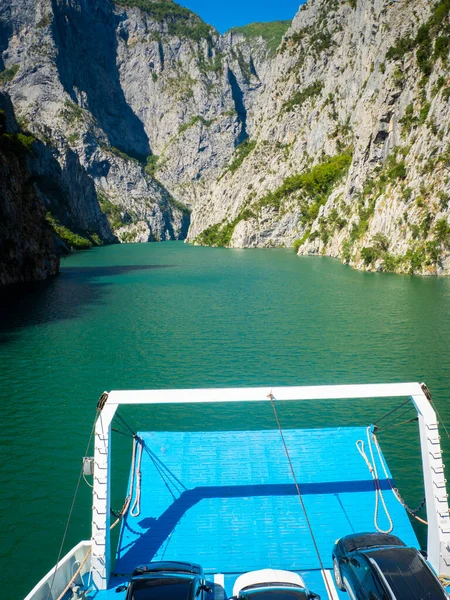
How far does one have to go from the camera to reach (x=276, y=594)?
7629 millimetres

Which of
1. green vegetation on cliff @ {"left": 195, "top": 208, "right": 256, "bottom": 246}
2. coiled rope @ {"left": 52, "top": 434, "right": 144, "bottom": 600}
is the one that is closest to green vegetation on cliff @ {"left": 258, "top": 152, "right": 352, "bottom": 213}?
green vegetation on cliff @ {"left": 195, "top": 208, "right": 256, "bottom": 246}

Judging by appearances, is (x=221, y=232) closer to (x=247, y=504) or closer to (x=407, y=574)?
(x=247, y=504)

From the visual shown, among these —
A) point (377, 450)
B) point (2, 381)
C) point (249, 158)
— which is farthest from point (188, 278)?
point (249, 158)

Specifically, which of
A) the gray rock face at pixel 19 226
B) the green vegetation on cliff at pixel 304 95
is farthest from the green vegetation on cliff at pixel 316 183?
the gray rock face at pixel 19 226

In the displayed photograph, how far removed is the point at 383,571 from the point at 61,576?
6767 millimetres

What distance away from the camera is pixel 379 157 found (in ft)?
313

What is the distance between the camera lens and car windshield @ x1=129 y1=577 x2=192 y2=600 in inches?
299

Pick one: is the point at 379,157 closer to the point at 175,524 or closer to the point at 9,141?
the point at 9,141

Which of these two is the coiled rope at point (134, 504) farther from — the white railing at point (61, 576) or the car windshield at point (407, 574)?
the car windshield at point (407, 574)

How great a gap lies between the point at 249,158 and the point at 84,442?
182m

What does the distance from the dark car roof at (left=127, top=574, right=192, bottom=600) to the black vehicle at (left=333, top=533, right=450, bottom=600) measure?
3209 millimetres

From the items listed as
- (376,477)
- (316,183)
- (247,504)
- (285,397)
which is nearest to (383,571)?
(285,397)

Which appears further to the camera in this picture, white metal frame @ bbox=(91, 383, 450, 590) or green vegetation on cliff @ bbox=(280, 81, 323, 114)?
green vegetation on cliff @ bbox=(280, 81, 323, 114)

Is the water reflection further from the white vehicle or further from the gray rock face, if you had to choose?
the white vehicle
